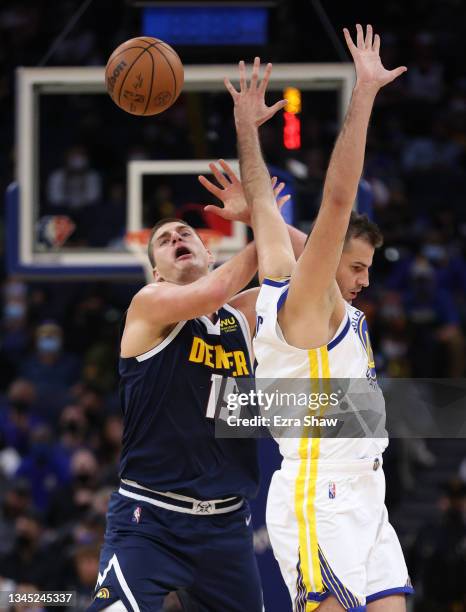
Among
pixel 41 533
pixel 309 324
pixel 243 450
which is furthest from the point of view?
pixel 41 533

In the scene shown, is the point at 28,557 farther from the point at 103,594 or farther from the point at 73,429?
the point at 103,594

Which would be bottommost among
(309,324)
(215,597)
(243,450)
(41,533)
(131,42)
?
(41,533)

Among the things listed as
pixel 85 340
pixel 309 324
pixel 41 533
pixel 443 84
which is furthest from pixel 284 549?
pixel 443 84

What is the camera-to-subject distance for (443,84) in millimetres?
16094

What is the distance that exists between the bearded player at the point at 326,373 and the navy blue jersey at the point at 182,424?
0.48 metres

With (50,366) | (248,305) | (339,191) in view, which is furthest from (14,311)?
(339,191)

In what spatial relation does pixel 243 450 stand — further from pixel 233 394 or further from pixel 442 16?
pixel 442 16

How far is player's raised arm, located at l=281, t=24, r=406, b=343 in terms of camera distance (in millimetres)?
4133

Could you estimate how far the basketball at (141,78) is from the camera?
578 centimetres

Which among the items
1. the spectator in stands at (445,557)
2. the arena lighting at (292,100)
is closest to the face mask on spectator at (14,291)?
the spectator in stands at (445,557)

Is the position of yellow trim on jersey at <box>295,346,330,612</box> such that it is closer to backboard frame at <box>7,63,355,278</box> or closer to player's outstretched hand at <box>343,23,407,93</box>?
player's outstretched hand at <box>343,23,407,93</box>

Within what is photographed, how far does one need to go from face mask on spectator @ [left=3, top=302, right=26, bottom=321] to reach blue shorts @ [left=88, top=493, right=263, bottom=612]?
→ 30.2ft

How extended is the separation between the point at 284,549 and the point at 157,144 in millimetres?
11505

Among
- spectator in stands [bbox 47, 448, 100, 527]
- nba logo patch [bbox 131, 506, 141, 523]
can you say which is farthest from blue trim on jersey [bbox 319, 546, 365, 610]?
spectator in stands [bbox 47, 448, 100, 527]
